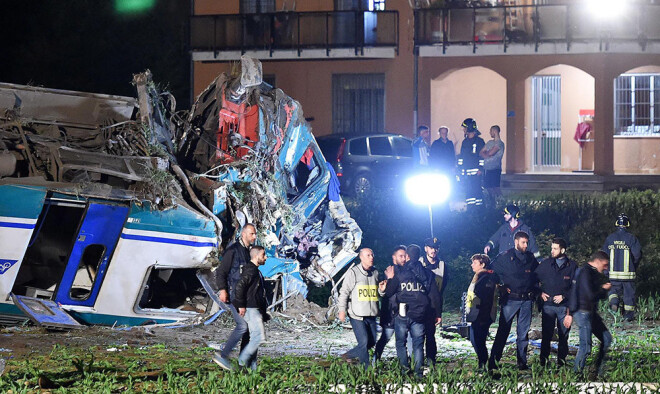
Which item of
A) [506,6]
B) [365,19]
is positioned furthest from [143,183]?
[365,19]

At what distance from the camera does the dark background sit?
A: 136ft

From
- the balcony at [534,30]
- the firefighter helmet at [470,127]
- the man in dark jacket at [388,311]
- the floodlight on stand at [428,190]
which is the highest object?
the balcony at [534,30]

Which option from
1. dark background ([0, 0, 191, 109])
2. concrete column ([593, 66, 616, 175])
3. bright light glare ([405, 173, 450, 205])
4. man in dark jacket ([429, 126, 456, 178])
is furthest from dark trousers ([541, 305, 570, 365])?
dark background ([0, 0, 191, 109])

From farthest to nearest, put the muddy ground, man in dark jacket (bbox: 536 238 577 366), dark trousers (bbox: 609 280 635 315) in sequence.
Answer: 1. dark trousers (bbox: 609 280 635 315)
2. the muddy ground
3. man in dark jacket (bbox: 536 238 577 366)

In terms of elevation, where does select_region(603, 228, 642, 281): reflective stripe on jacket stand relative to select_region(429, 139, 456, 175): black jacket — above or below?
below

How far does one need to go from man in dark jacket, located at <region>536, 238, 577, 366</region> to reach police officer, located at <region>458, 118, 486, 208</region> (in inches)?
258

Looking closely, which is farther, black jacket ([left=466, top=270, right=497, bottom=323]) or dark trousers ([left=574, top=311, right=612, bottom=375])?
black jacket ([left=466, top=270, right=497, bottom=323])

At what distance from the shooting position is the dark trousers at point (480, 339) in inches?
465

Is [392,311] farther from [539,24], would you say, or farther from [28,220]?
[539,24]

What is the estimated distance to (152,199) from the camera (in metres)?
13.4

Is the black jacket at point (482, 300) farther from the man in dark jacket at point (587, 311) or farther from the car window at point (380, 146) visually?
the car window at point (380, 146)

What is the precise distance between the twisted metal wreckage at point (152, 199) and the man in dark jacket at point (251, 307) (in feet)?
8.21

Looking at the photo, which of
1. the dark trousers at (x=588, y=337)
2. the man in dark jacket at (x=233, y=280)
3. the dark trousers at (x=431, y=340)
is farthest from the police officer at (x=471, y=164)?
the man in dark jacket at (x=233, y=280)

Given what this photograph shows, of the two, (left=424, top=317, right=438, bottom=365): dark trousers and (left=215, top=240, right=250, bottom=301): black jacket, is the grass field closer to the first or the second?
(left=424, top=317, right=438, bottom=365): dark trousers
